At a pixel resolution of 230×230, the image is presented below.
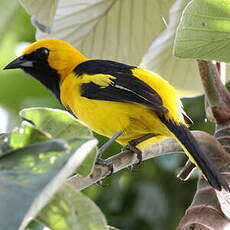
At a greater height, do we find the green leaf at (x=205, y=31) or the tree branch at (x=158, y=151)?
the green leaf at (x=205, y=31)

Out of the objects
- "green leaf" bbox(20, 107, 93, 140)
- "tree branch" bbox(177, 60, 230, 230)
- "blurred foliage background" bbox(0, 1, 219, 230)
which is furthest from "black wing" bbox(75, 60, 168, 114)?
"green leaf" bbox(20, 107, 93, 140)

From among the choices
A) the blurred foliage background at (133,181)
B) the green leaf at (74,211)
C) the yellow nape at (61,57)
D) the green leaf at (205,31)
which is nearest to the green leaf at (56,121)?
the green leaf at (74,211)

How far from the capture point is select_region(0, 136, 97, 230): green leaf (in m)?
0.84

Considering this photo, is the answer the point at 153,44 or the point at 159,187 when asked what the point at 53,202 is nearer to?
the point at 153,44

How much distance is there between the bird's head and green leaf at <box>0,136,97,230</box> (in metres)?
2.09

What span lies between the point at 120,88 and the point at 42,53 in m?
0.80

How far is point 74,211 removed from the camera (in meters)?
1.07

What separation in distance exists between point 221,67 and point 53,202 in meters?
1.51

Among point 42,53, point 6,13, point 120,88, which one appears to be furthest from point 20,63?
point 120,88

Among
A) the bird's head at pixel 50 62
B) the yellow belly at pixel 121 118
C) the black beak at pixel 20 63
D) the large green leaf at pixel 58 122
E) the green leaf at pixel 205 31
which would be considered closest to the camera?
the large green leaf at pixel 58 122

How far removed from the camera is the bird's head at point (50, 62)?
3.09m

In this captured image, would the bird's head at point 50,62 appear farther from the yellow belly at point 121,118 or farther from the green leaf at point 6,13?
the yellow belly at point 121,118

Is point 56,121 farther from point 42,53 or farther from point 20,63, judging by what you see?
point 42,53

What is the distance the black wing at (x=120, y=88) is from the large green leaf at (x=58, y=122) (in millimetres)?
1069
